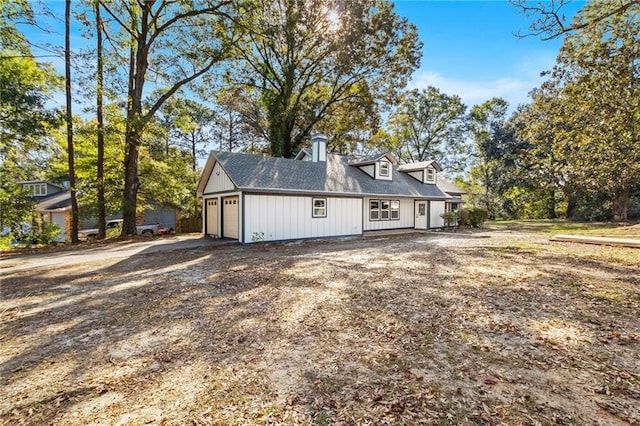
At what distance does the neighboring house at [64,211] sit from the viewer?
72.2 feet

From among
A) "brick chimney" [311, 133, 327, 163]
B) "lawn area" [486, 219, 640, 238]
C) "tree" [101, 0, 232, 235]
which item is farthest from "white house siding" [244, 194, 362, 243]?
"lawn area" [486, 219, 640, 238]

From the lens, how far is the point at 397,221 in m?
19.5

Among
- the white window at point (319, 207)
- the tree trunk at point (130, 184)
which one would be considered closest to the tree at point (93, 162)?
the tree trunk at point (130, 184)

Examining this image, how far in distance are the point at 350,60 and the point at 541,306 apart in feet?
61.6

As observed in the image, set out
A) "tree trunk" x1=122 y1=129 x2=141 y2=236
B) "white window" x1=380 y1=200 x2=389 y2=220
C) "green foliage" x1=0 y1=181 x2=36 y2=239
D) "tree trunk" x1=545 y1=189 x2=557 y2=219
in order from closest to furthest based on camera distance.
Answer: "green foliage" x1=0 y1=181 x2=36 y2=239
"tree trunk" x1=122 y1=129 x2=141 y2=236
"white window" x1=380 y1=200 x2=389 y2=220
"tree trunk" x1=545 y1=189 x2=557 y2=219

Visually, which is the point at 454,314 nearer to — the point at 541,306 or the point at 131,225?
the point at 541,306

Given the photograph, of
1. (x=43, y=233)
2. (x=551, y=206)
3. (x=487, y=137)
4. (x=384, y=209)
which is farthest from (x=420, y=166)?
(x=43, y=233)

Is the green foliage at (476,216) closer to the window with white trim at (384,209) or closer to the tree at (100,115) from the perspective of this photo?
the window with white trim at (384,209)

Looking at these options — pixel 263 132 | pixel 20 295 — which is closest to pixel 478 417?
pixel 20 295

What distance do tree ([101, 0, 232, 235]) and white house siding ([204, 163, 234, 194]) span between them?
12.2 feet

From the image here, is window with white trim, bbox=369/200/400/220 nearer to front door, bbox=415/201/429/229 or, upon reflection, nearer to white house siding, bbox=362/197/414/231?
white house siding, bbox=362/197/414/231

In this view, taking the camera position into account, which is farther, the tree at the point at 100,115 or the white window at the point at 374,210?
the white window at the point at 374,210

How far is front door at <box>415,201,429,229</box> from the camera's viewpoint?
812 inches

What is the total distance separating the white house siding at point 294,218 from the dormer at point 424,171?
727 centimetres
